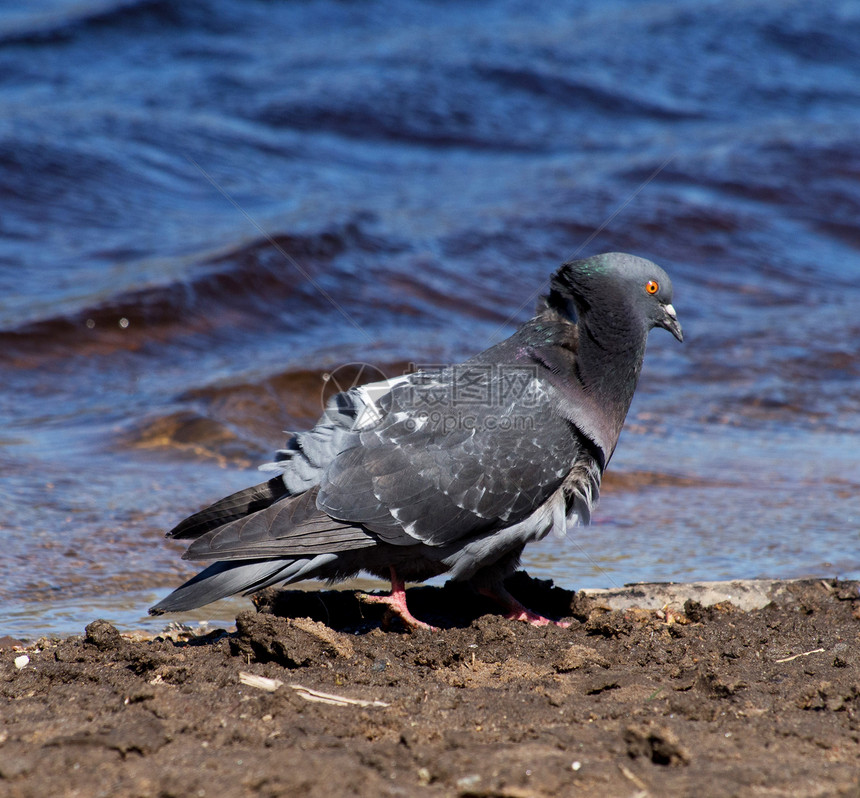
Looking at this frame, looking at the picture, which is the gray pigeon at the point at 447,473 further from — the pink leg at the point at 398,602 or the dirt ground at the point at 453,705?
the dirt ground at the point at 453,705

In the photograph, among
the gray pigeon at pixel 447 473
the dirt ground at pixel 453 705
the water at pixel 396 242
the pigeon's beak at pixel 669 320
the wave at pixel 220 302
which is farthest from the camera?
the wave at pixel 220 302

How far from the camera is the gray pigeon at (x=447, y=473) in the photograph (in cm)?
410

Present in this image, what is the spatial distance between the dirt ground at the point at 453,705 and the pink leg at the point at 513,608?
15cm

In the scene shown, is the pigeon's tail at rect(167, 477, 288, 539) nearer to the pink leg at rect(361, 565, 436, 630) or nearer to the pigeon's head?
the pink leg at rect(361, 565, 436, 630)

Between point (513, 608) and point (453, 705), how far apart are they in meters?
1.19

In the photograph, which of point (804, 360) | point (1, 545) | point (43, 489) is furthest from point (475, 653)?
point (804, 360)

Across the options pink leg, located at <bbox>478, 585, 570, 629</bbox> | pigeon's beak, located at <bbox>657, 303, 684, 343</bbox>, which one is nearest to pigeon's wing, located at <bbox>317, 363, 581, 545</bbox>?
pink leg, located at <bbox>478, 585, 570, 629</bbox>

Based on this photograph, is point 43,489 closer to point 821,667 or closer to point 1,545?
point 1,545

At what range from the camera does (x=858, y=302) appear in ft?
39.0

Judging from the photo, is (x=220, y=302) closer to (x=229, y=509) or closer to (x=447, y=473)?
(x=229, y=509)

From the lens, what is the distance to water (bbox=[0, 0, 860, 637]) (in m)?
5.96

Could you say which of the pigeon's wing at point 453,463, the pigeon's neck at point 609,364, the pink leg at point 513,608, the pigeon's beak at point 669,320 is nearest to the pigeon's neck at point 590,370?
the pigeon's neck at point 609,364

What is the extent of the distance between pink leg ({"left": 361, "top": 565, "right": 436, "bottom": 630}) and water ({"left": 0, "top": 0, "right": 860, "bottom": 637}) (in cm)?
87

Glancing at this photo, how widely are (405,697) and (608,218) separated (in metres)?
11.0
